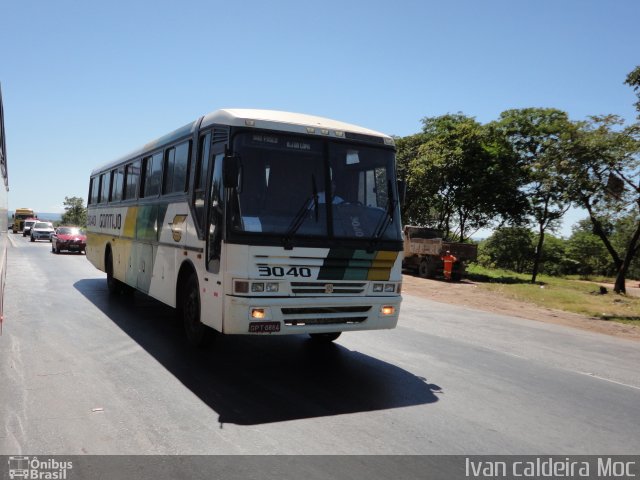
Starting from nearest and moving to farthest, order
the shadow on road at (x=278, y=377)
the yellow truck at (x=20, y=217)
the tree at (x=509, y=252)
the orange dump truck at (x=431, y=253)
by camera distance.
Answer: the shadow on road at (x=278, y=377) < the orange dump truck at (x=431, y=253) < the tree at (x=509, y=252) < the yellow truck at (x=20, y=217)

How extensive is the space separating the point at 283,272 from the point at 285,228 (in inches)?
21.3

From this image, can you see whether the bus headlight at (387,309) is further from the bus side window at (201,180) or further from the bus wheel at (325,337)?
the bus side window at (201,180)

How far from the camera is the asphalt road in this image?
461 cm

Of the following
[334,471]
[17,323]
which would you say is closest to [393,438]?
[334,471]

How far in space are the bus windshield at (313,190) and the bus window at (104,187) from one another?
8794mm

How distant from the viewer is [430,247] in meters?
26.6

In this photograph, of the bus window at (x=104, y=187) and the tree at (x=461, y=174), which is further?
the tree at (x=461, y=174)

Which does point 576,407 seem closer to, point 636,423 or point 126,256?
point 636,423

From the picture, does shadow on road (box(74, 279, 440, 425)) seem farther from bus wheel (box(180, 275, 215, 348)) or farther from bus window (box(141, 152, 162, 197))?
bus window (box(141, 152, 162, 197))

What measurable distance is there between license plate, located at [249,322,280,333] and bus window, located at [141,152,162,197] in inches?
174

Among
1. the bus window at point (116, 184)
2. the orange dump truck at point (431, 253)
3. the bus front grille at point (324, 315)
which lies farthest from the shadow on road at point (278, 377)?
the orange dump truck at point (431, 253)

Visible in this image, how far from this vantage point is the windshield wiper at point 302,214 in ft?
21.2

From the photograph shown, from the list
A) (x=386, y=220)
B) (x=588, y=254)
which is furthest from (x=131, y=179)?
(x=588, y=254)

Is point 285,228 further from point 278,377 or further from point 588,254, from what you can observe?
point 588,254
